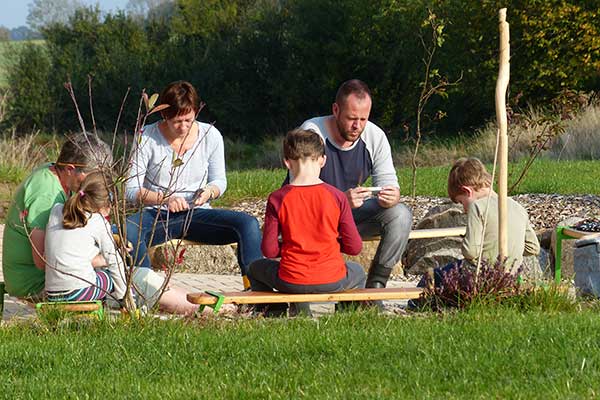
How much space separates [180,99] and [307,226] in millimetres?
1583

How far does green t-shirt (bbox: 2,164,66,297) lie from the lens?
6949 millimetres

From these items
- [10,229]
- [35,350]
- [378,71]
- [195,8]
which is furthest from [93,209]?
[195,8]

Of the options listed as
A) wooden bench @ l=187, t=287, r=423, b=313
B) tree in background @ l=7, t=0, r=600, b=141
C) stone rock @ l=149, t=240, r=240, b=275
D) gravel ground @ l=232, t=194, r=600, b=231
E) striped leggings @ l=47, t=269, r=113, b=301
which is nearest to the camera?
wooden bench @ l=187, t=287, r=423, b=313

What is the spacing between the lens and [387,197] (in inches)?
300

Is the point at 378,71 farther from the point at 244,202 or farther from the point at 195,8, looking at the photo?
the point at 244,202

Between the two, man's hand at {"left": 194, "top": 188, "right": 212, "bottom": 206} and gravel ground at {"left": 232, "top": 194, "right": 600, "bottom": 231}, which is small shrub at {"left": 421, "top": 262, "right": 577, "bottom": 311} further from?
gravel ground at {"left": 232, "top": 194, "right": 600, "bottom": 231}

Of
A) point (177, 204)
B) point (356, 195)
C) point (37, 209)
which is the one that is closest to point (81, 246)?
point (37, 209)

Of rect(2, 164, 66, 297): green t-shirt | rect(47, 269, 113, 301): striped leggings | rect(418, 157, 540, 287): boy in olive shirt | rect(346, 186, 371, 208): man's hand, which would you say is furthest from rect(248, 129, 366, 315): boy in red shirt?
rect(2, 164, 66, 297): green t-shirt

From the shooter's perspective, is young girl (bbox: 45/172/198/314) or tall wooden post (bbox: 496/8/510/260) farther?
tall wooden post (bbox: 496/8/510/260)

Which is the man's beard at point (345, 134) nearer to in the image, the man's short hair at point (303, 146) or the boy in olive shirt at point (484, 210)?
the boy in olive shirt at point (484, 210)

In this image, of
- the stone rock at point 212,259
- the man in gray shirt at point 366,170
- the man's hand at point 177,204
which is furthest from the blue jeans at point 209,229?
the stone rock at point 212,259

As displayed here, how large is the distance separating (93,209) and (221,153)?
166cm

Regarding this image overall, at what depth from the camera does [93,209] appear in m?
6.79

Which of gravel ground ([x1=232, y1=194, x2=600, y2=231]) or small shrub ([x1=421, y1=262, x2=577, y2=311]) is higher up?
small shrub ([x1=421, y1=262, x2=577, y2=311])
